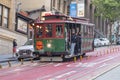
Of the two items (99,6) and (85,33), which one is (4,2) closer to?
(85,33)

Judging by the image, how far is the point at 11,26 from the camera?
4500 centimetres

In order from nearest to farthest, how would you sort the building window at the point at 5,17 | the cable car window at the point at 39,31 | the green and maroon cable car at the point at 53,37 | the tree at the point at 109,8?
the green and maroon cable car at the point at 53,37
the cable car window at the point at 39,31
the building window at the point at 5,17
the tree at the point at 109,8

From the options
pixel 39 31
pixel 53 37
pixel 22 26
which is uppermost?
pixel 22 26

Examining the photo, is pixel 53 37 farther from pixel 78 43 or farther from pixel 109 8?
pixel 109 8

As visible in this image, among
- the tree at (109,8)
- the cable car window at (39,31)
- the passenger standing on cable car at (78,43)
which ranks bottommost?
the passenger standing on cable car at (78,43)

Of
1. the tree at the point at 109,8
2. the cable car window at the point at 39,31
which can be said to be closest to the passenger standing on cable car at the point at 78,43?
the cable car window at the point at 39,31

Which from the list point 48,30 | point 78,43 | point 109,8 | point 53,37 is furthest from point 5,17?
point 109,8

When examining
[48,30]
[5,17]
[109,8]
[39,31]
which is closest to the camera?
[48,30]

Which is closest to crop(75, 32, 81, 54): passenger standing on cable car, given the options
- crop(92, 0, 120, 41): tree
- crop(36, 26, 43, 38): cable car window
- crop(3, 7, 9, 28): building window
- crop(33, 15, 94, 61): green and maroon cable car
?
crop(33, 15, 94, 61): green and maroon cable car

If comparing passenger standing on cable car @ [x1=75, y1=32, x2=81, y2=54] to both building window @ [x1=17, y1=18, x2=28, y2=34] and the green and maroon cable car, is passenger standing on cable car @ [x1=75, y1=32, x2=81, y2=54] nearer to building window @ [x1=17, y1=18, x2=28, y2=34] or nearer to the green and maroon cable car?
the green and maroon cable car

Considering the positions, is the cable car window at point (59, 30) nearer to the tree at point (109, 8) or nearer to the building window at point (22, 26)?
the building window at point (22, 26)

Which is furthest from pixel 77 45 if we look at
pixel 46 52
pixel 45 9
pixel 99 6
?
pixel 99 6

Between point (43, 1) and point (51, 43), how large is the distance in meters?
28.4

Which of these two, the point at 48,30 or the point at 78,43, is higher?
the point at 48,30
